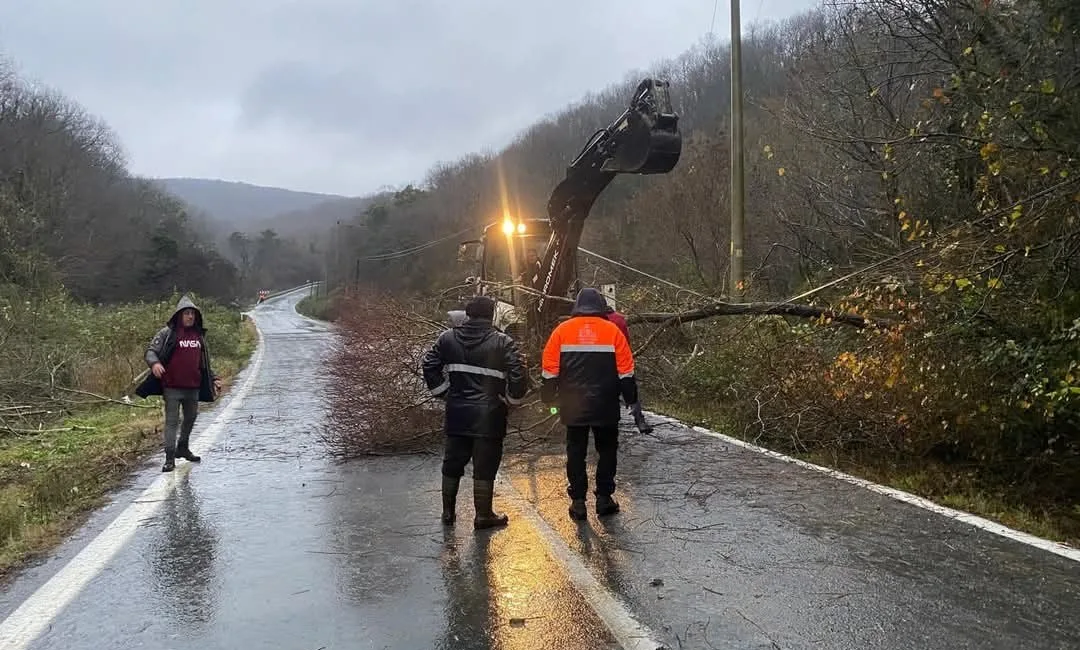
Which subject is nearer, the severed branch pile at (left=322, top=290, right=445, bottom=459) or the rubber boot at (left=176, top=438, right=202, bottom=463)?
the rubber boot at (left=176, top=438, right=202, bottom=463)

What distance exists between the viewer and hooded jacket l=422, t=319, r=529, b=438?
5773 mm

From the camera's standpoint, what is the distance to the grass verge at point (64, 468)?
5.67 m

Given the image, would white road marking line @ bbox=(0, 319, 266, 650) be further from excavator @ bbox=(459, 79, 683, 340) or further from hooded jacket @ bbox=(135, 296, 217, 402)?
excavator @ bbox=(459, 79, 683, 340)

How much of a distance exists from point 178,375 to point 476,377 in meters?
3.95

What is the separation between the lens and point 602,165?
7934 mm

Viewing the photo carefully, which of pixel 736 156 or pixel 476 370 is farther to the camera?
pixel 736 156

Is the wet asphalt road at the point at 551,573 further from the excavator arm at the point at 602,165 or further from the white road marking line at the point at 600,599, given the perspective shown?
the excavator arm at the point at 602,165

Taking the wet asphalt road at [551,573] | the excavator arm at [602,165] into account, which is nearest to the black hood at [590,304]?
the wet asphalt road at [551,573]

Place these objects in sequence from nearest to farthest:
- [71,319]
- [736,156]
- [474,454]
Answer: [474,454] → [736,156] → [71,319]

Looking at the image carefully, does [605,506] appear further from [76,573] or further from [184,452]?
[184,452]

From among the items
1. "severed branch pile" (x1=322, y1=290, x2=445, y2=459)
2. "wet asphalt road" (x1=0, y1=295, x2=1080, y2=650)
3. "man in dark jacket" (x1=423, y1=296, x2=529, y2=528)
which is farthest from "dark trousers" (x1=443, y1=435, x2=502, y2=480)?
"severed branch pile" (x1=322, y1=290, x2=445, y2=459)

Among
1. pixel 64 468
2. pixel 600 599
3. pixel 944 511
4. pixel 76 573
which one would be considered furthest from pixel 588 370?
pixel 64 468

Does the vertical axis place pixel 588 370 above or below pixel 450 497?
above

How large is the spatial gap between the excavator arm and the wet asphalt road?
2791mm
